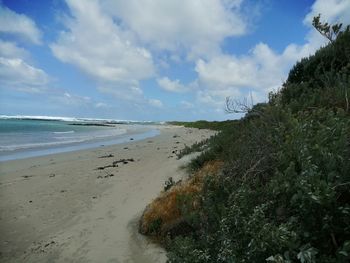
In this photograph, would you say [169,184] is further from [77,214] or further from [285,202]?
[285,202]

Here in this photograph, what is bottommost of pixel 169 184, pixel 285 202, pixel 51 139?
pixel 51 139

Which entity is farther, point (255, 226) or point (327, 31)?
point (327, 31)

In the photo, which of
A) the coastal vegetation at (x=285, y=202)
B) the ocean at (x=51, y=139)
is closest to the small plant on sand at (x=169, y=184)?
the coastal vegetation at (x=285, y=202)

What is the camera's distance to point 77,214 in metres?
8.44

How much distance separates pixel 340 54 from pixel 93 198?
7196mm

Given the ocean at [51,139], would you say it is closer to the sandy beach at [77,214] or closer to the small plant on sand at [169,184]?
the sandy beach at [77,214]

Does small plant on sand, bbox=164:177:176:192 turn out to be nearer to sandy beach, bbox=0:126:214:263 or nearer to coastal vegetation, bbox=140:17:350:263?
sandy beach, bbox=0:126:214:263

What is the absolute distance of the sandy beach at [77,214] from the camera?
19.7 feet

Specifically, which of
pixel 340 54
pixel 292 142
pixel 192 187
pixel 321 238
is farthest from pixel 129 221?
pixel 340 54

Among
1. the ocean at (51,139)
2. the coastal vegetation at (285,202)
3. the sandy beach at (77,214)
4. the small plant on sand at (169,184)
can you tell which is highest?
the coastal vegetation at (285,202)

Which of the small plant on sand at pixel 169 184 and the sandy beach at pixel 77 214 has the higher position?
the small plant on sand at pixel 169 184

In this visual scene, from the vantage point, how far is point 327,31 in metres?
5.48

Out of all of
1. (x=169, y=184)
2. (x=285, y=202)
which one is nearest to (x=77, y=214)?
(x=169, y=184)

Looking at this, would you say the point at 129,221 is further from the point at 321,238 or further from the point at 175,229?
the point at 321,238
